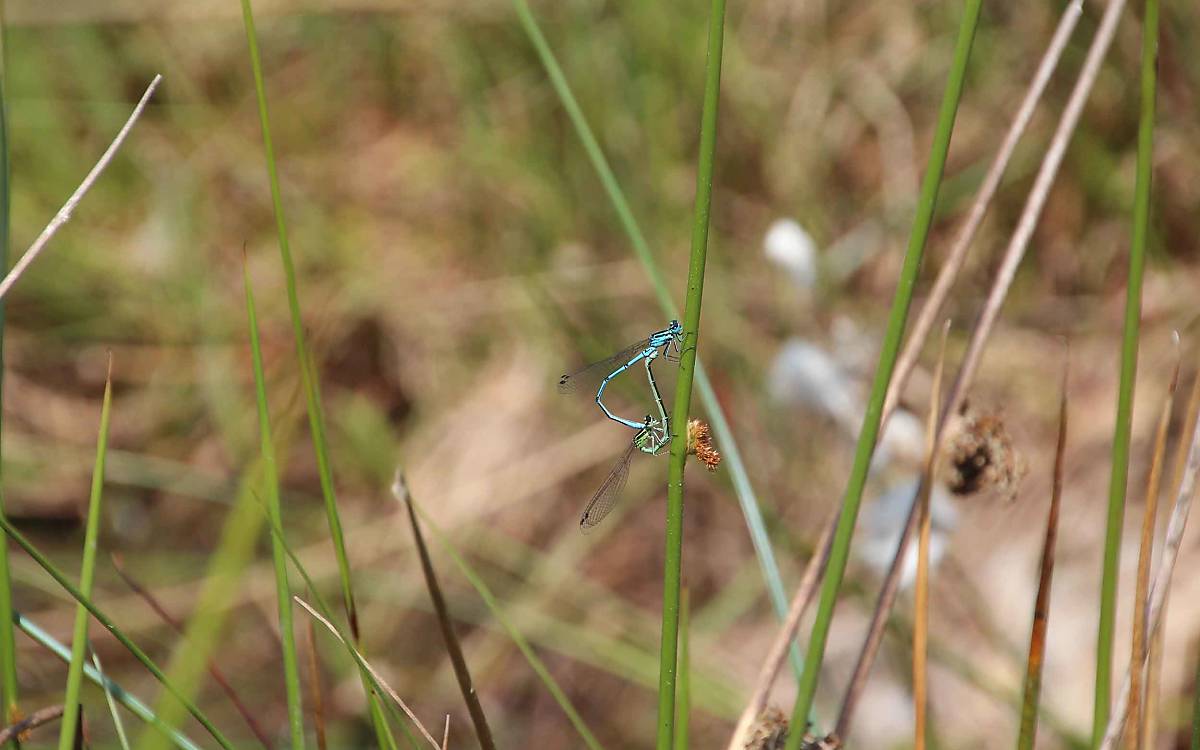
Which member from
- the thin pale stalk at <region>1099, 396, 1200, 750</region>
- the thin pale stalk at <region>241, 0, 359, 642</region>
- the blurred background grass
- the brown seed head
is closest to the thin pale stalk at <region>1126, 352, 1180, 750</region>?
the thin pale stalk at <region>1099, 396, 1200, 750</region>

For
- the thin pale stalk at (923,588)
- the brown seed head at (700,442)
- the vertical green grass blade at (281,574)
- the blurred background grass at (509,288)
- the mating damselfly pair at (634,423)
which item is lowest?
the vertical green grass blade at (281,574)

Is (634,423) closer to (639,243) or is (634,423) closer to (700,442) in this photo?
Result: (639,243)

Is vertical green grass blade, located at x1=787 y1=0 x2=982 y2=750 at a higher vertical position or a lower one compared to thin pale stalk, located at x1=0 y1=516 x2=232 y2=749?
higher

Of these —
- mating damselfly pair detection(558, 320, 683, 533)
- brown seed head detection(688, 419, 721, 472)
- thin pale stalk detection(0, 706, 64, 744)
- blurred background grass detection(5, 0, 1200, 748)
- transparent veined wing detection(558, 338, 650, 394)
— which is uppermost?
blurred background grass detection(5, 0, 1200, 748)

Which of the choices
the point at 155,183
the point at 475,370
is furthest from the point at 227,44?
the point at 475,370

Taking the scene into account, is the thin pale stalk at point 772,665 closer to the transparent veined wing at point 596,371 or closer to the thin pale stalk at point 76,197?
the transparent veined wing at point 596,371

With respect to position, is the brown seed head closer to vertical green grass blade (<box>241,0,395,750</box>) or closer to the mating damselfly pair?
the mating damselfly pair

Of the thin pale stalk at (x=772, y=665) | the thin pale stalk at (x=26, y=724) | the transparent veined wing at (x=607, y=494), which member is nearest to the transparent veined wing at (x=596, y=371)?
the transparent veined wing at (x=607, y=494)
